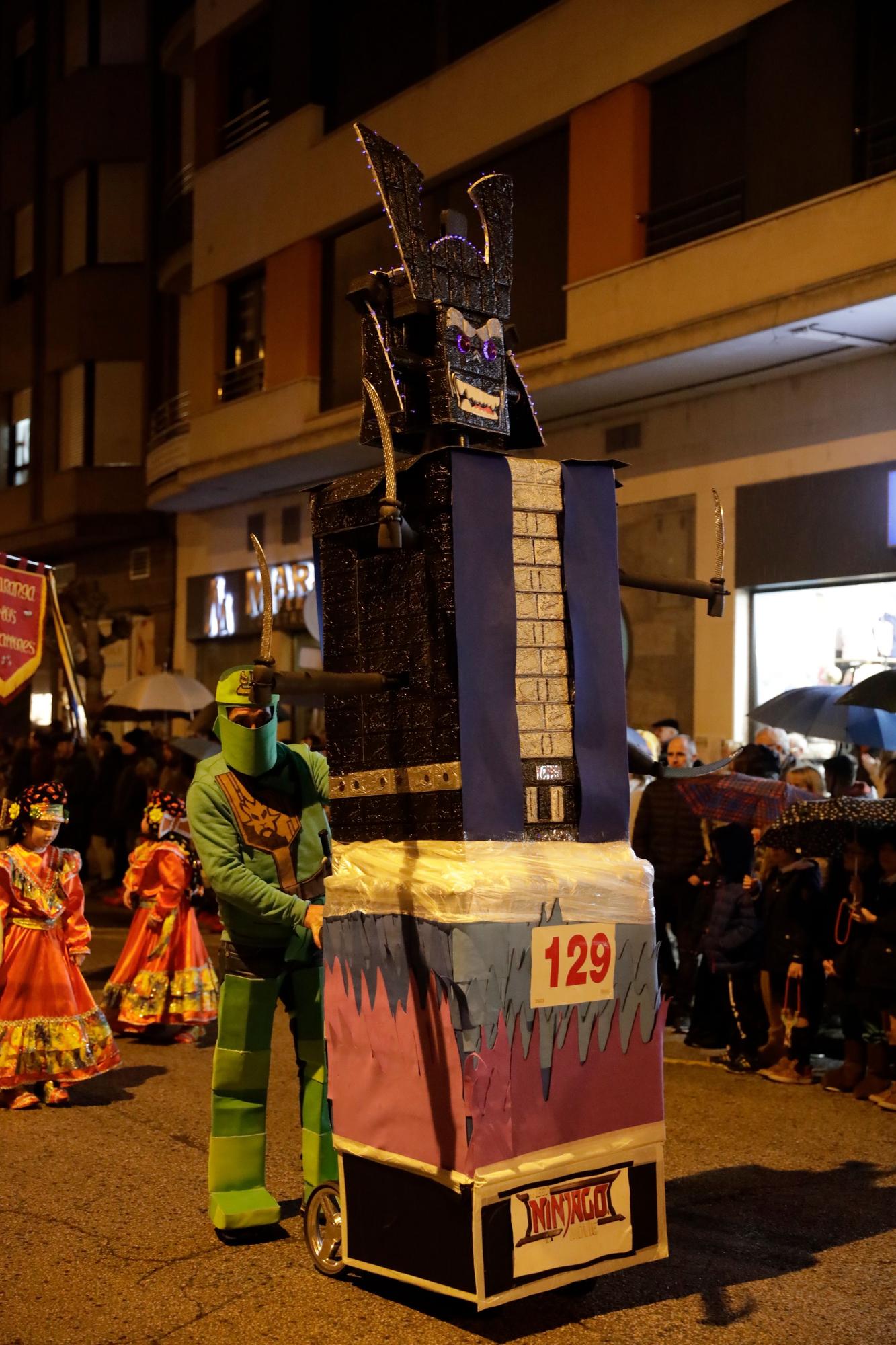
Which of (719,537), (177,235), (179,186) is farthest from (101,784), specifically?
(719,537)

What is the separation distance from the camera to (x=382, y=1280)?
5359 mm

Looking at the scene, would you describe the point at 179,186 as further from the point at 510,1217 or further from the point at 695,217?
the point at 510,1217

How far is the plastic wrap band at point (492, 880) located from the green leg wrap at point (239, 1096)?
2.55ft

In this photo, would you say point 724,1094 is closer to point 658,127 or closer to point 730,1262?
point 730,1262

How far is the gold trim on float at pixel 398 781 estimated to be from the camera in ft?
16.1

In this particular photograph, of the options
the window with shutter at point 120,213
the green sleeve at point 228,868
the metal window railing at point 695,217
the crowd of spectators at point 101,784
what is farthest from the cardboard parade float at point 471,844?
the window with shutter at point 120,213

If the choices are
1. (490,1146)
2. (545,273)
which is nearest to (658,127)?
(545,273)

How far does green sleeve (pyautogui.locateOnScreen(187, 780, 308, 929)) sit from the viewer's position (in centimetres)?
572

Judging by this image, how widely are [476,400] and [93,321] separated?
24.8m

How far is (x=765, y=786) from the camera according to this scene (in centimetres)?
965

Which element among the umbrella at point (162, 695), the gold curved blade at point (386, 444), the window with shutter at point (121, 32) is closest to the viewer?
the gold curved blade at point (386, 444)

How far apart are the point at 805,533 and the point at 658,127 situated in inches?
190

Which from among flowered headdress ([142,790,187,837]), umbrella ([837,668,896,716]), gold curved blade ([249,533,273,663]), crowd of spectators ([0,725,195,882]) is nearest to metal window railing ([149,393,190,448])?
crowd of spectators ([0,725,195,882])

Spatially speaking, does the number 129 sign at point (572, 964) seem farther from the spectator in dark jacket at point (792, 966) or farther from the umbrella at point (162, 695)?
the umbrella at point (162, 695)
